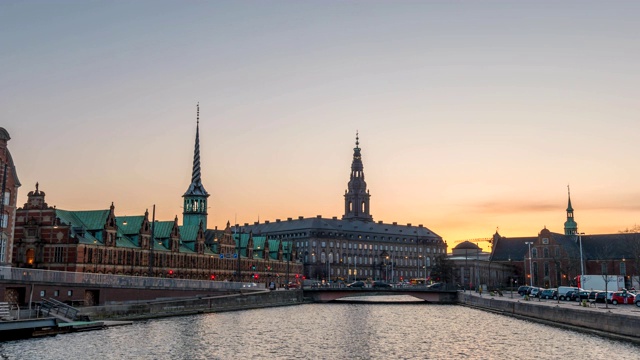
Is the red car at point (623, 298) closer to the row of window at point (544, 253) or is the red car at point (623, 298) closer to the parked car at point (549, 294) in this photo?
the parked car at point (549, 294)

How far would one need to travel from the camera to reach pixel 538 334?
229 ft

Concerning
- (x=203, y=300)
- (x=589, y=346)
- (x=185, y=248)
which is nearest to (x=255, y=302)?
(x=203, y=300)

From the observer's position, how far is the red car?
90.7 metres

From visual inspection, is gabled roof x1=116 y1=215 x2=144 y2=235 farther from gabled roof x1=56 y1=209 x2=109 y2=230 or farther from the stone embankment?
the stone embankment

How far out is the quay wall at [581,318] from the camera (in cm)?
5850

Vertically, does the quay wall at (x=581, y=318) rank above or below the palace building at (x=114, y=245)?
below

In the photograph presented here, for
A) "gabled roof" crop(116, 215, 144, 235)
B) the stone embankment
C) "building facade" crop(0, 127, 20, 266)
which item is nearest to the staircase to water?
the stone embankment

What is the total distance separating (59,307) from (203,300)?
32.1 metres

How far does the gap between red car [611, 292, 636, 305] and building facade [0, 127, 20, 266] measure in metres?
77.7

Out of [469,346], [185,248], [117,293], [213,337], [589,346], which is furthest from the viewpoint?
[185,248]

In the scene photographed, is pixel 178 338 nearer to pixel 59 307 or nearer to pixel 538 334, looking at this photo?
pixel 59 307

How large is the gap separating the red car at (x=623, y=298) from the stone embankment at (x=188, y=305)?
55.3 meters

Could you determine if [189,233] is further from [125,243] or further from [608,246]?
[608,246]

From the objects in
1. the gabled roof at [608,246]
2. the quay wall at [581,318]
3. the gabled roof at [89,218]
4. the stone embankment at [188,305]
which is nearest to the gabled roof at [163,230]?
the gabled roof at [89,218]
